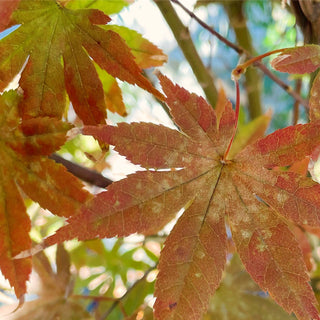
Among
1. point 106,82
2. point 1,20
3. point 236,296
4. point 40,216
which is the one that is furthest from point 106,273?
point 1,20

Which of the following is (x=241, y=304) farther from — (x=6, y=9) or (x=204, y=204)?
(x=6, y=9)

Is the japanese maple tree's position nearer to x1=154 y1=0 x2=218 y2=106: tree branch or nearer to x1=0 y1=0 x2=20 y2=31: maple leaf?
x1=0 y1=0 x2=20 y2=31: maple leaf

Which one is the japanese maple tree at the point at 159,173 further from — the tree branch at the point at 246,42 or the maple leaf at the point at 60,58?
the tree branch at the point at 246,42

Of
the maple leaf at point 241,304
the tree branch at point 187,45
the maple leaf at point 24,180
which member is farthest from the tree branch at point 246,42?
the maple leaf at point 24,180

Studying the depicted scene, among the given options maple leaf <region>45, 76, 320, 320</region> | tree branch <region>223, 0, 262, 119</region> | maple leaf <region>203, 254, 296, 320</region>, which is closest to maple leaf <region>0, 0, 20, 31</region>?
maple leaf <region>45, 76, 320, 320</region>

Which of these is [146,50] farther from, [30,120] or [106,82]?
[30,120]

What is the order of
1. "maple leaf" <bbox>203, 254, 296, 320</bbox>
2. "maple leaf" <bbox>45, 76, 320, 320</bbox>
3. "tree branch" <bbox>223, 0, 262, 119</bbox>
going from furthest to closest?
"tree branch" <bbox>223, 0, 262, 119</bbox> < "maple leaf" <bbox>203, 254, 296, 320</bbox> < "maple leaf" <bbox>45, 76, 320, 320</bbox>
